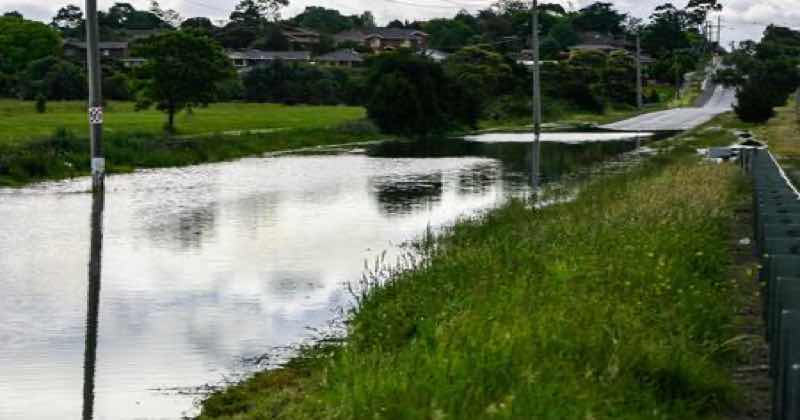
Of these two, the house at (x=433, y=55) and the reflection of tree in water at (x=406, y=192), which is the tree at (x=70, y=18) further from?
the reflection of tree in water at (x=406, y=192)

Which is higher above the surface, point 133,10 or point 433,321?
point 133,10

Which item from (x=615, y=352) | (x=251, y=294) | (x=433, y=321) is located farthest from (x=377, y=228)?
(x=615, y=352)

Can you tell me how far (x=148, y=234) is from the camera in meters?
21.7

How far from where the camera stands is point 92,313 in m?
13.7

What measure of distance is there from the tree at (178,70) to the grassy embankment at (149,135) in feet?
4.92

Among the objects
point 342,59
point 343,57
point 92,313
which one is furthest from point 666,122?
point 343,57

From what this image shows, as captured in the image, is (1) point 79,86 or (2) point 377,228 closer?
(2) point 377,228

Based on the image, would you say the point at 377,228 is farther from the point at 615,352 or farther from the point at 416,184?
the point at 615,352

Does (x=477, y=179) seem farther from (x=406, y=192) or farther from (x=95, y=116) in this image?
(x=95, y=116)

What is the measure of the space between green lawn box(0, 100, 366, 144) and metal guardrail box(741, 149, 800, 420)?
118 feet

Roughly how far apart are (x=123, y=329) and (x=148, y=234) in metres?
8.99

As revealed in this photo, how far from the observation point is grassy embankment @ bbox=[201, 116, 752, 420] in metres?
7.20

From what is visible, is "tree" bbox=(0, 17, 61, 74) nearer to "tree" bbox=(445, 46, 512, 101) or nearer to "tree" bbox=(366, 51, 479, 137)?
"tree" bbox=(445, 46, 512, 101)

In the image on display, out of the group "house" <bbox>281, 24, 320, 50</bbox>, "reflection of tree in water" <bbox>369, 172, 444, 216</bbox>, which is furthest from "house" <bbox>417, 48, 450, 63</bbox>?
"reflection of tree in water" <bbox>369, 172, 444, 216</bbox>
